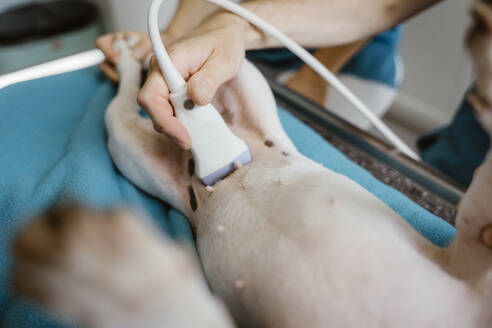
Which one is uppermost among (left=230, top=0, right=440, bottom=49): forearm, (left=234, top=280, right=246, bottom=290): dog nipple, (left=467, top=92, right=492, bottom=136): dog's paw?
(left=467, top=92, right=492, bottom=136): dog's paw

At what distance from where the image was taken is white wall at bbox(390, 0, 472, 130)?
5.72 ft

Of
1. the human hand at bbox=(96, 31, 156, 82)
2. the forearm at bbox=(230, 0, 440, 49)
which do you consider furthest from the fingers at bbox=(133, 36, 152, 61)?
the forearm at bbox=(230, 0, 440, 49)

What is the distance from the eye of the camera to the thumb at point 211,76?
55cm

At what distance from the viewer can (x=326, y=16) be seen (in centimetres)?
92

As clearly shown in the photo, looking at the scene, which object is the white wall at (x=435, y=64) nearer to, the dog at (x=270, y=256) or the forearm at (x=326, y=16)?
the forearm at (x=326, y=16)

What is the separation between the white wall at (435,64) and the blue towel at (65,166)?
1.24 metres

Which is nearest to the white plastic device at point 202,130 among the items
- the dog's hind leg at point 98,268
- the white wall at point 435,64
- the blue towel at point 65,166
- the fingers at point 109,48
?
the blue towel at point 65,166

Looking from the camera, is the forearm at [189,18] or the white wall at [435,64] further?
the white wall at [435,64]

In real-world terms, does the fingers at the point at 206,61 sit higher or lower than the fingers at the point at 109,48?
higher

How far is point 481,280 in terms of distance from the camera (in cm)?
43

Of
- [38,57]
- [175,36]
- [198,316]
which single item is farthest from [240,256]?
[38,57]

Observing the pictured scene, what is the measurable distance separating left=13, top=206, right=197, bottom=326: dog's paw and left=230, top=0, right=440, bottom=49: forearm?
684 mm

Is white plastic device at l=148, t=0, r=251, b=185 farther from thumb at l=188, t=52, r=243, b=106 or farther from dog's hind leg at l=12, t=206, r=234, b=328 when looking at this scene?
dog's hind leg at l=12, t=206, r=234, b=328

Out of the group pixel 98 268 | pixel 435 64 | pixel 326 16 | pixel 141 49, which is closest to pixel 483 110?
pixel 98 268
